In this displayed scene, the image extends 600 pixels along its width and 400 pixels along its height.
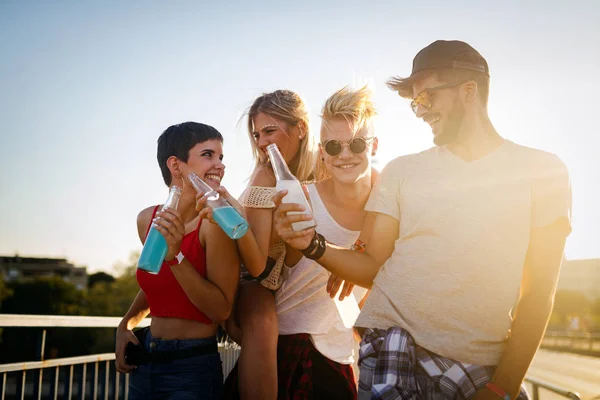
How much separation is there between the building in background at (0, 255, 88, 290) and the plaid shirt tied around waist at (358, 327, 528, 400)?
4764 inches

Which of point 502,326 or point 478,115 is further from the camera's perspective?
point 478,115

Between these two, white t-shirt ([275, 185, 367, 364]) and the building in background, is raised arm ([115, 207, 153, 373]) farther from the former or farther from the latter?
the building in background

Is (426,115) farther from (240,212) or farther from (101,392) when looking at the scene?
(101,392)

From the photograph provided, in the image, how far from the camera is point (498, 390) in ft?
6.09

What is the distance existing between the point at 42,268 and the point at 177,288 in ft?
438

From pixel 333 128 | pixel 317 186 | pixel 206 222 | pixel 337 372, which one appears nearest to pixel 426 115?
pixel 333 128

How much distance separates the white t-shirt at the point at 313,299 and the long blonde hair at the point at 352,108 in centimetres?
37

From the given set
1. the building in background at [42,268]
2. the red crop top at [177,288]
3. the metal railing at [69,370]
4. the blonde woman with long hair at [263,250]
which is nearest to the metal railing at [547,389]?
the metal railing at [69,370]

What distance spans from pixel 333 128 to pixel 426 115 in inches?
21.6

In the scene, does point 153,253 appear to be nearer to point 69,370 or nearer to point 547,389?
point 69,370

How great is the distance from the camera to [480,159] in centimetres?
211

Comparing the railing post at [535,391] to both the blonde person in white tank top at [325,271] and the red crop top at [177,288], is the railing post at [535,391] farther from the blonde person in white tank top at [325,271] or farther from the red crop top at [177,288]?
the red crop top at [177,288]

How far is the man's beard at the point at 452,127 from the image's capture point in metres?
2.13

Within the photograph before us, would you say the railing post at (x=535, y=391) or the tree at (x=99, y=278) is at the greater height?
the tree at (x=99, y=278)
